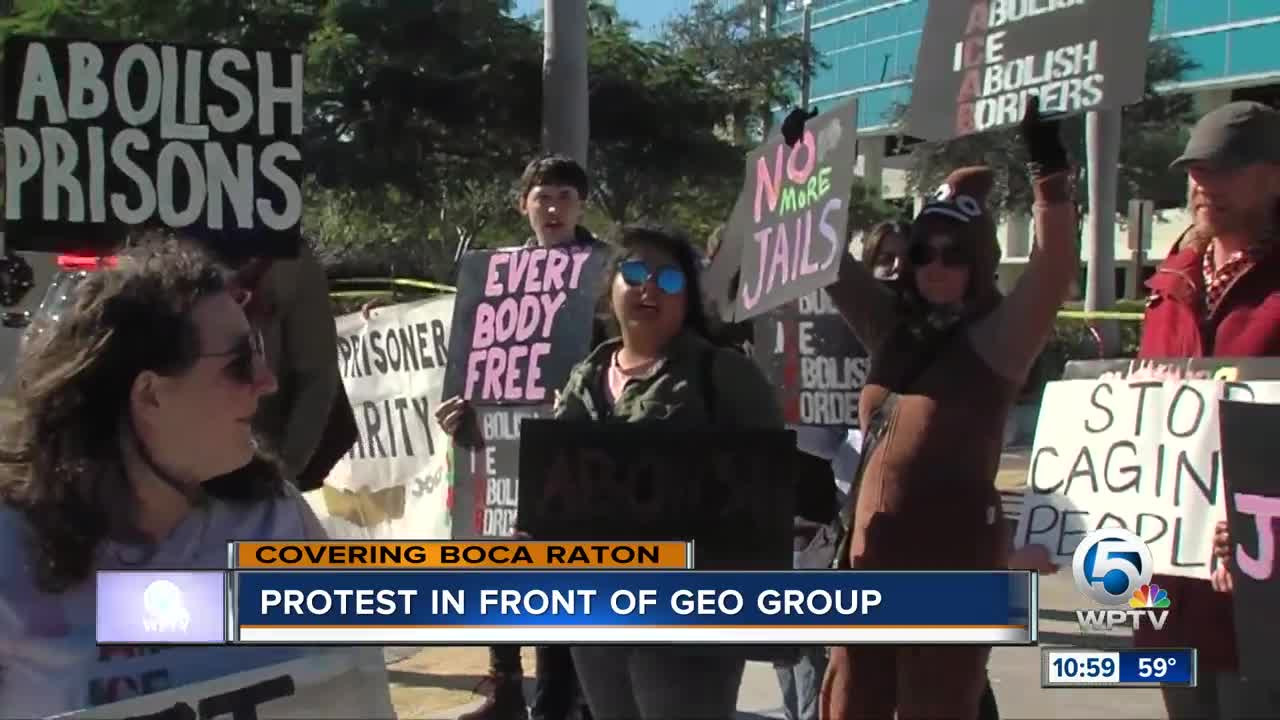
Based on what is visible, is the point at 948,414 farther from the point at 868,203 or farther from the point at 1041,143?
the point at 868,203

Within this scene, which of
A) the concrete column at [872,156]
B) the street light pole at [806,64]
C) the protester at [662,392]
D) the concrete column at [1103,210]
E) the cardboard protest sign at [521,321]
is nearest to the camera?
the protester at [662,392]

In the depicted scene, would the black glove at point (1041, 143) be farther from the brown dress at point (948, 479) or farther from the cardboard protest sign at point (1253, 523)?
the cardboard protest sign at point (1253, 523)

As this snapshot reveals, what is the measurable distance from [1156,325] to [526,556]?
1.44 m

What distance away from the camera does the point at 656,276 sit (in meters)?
3.38

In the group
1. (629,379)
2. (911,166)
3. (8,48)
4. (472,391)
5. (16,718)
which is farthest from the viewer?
(911,166)

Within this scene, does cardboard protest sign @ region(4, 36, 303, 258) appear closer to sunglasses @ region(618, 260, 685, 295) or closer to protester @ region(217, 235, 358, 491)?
protester @ region(217, 235, 358, 491)

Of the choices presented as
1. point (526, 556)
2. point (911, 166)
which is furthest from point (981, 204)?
point (911, 166)

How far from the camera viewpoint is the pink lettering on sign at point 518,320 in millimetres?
4480

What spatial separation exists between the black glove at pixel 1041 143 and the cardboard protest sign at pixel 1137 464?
49 centimetres

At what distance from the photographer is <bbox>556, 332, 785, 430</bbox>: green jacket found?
323 cm

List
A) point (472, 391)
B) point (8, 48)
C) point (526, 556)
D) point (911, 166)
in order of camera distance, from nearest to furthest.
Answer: point (526, 556)
point (8, 48)
point (472, 391)
point (911, 166)

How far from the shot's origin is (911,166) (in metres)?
25.9

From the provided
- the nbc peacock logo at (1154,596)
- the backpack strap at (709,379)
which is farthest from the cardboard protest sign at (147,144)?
the nbc peacock logo at (1154,596)

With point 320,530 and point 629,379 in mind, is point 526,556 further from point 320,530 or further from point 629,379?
point 320,530
